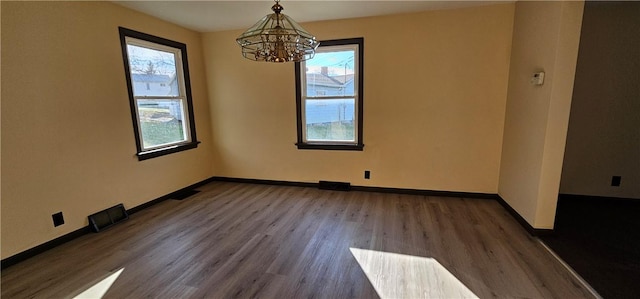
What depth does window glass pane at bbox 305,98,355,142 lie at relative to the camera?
3.86 metres

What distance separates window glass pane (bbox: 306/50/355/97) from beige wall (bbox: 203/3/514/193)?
0.23 m

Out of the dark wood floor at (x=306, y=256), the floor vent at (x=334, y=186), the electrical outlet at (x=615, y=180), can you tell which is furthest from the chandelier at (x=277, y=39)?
the electrical outlet at (x=615, y=180)

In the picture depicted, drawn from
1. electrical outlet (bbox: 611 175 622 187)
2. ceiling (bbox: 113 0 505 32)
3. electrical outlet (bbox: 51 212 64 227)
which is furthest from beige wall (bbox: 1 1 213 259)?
electrical outlet (bbox: 611 175 622 187)

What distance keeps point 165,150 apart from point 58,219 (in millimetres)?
1305

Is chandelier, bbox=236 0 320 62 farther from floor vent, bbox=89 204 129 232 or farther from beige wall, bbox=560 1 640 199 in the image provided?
beige wall, bbox=560 1 640 199

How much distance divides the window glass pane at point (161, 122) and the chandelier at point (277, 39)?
6.79ft

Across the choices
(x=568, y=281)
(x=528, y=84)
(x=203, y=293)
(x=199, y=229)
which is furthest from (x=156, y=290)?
(x=528, y=84)

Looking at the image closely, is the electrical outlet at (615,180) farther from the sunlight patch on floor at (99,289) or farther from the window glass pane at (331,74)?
the sunlight patch on floor at (99,289)

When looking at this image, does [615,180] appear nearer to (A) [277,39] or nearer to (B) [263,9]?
(A) [277,39]

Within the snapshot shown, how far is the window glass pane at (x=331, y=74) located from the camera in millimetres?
3742

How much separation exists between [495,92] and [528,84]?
54 centimetres

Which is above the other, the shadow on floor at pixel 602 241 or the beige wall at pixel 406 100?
the beige wall at pixel 406 100

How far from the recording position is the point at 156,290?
193 cm

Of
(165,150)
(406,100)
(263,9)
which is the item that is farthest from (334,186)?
(263,9)
